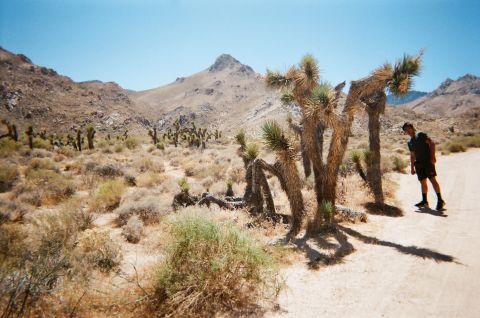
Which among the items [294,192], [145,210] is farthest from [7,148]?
[294,192]

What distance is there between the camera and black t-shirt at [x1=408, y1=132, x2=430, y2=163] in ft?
24.3

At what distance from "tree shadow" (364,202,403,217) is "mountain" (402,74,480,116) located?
124389mm

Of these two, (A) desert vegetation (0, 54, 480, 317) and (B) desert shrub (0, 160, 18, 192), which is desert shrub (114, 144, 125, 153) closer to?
(A) desert vegetation (0, 54, 480, 317)

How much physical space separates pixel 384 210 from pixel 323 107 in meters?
3.71

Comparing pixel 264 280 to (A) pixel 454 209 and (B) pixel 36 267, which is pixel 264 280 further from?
(A) pixel 454 209

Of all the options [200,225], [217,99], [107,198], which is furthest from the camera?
[217,99]

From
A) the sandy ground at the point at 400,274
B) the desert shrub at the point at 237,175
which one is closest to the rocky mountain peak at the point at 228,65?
the desert shrub at the point at 237,175

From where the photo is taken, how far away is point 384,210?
8.29 metres

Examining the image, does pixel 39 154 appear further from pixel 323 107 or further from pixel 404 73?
pixel 404 73

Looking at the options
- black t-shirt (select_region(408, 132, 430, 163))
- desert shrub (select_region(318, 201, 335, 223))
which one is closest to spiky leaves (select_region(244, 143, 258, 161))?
desert shrub (select_region(318, 201, 335, 223))

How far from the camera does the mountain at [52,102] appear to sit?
51531mm

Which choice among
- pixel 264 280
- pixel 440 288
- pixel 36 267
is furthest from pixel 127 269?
pixel 440 288

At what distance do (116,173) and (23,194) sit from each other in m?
4.74

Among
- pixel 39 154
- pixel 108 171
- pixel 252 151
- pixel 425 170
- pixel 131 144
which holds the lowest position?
pixel 108 171
